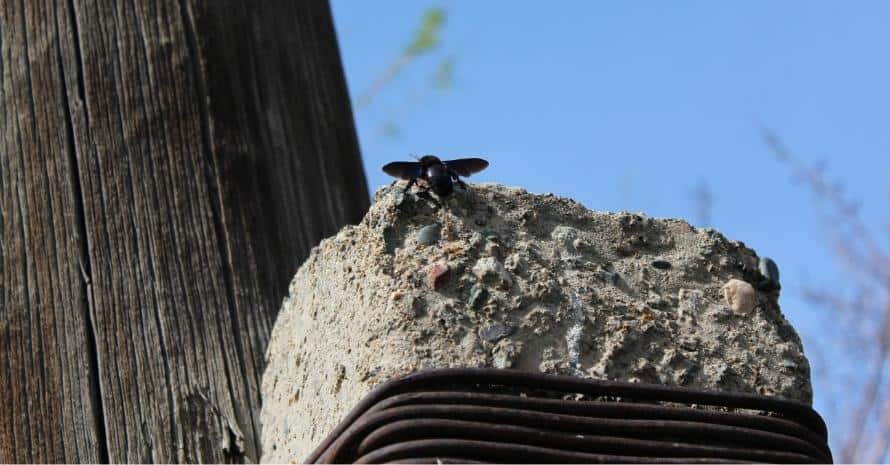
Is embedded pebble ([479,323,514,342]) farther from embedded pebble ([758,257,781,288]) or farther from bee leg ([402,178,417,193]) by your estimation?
embedded pebble ([758,257,781,288])

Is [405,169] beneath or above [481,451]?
above

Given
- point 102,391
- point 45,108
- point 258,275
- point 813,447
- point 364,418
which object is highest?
point 45,108

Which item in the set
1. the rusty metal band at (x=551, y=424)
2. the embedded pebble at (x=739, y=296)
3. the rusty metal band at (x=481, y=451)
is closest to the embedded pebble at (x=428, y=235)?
the rusty metal band at (x=551, y=424)

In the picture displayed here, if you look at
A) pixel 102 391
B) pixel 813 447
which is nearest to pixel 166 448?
pixel 102 391

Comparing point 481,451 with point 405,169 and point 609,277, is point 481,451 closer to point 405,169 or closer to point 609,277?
point 609,277

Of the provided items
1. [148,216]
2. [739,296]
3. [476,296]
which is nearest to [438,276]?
[476,296]

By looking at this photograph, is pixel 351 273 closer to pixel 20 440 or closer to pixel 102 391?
pixel 102 391
